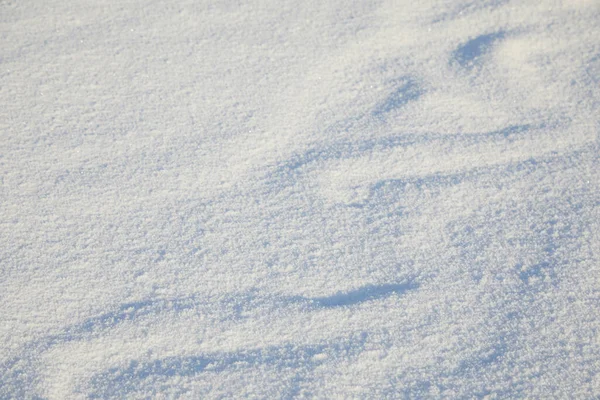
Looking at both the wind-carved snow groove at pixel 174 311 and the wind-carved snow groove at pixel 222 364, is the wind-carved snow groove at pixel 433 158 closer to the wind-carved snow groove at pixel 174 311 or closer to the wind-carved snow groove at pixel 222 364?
the wind-carved snow groove at pixel 174 311

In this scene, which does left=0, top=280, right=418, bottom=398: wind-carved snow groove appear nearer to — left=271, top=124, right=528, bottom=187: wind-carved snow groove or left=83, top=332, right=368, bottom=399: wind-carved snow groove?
left=83, top=332, right=368, bottom=399: wind-carved snow groove

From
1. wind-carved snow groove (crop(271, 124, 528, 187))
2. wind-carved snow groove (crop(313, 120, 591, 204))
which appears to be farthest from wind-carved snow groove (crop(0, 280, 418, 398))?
wind-carved snow groove (crop(271, 124, 528, 187))

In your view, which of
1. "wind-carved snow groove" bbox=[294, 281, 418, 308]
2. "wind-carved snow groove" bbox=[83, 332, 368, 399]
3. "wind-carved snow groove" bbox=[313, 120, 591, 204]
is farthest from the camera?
"wind-carved snow groove" bbox=[313, 120, 591, 204]

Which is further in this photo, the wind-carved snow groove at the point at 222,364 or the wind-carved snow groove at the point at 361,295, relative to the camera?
the wind-carved snow groove at the point at 361,295

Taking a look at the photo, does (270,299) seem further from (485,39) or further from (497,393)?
(485,39)

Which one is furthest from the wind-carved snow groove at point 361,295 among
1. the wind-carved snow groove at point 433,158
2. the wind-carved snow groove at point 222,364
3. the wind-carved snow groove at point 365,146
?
the wind-carved snow groove at point 365,146

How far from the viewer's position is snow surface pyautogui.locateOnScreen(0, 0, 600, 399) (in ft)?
4.32

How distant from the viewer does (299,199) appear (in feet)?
5.38

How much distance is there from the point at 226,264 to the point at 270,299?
0.18m

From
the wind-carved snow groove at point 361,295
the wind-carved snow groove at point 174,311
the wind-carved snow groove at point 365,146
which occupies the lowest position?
the wind-carved snow groove at point 361,295

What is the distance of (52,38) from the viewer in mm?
2131

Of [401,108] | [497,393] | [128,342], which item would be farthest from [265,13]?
[497,393]

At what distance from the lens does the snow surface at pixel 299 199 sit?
132 cm

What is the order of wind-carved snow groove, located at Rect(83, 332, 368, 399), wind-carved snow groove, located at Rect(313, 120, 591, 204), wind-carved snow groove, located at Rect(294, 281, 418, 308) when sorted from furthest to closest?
wind-carved snow groove, located at Rect(313, 120, 591, 204) → wind-carved snow groove, located at Rect(294, 281, 418, 308) → wind-carved snow groove, located at Rect(83, 332, 368, 399)
